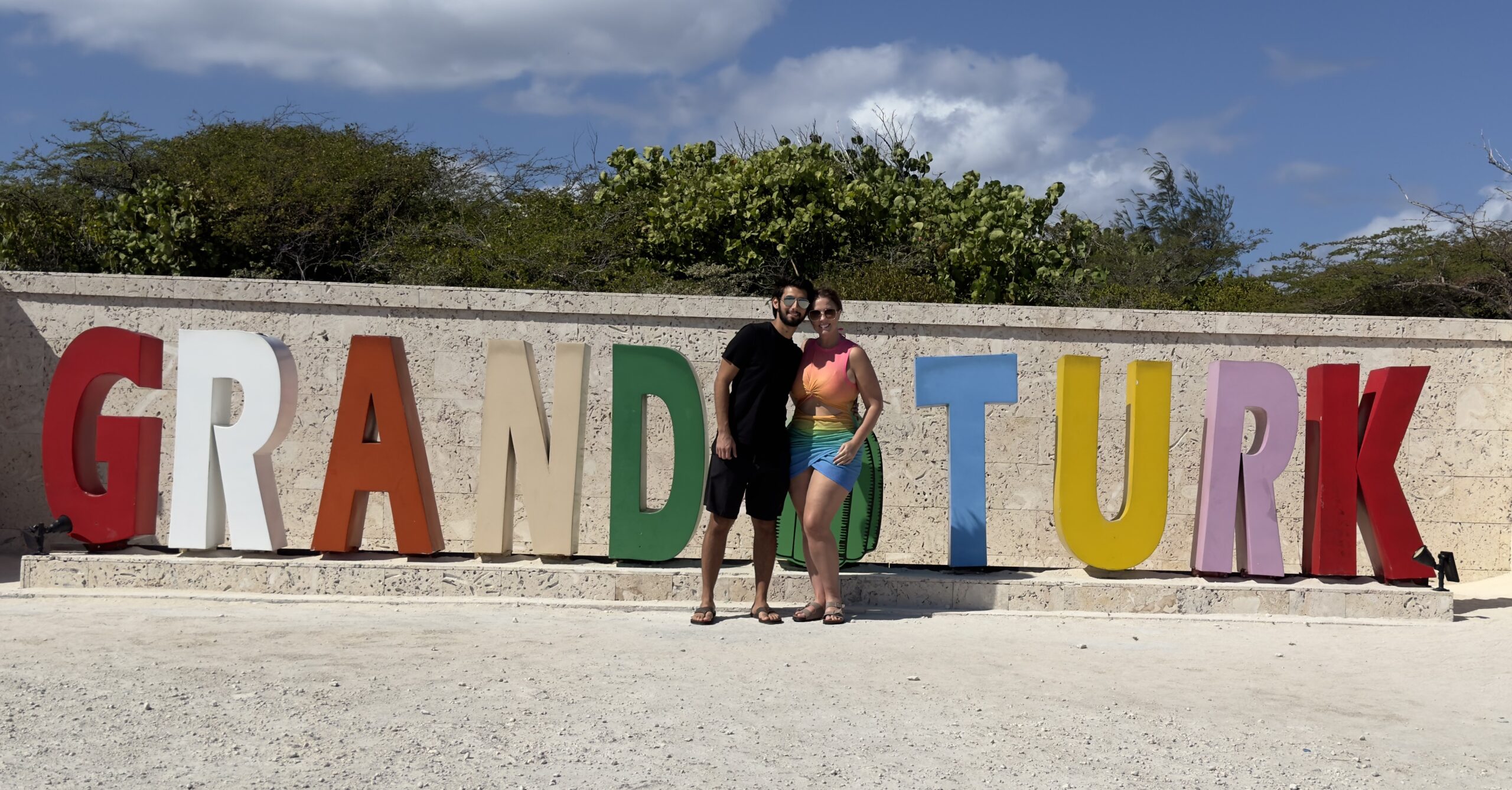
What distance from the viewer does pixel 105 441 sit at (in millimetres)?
7684

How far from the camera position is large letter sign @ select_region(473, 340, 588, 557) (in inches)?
302

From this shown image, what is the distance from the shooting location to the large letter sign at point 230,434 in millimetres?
7648

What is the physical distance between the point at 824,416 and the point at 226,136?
71.3 feet

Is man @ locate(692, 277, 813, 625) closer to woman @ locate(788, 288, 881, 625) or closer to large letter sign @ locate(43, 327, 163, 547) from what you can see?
woman @ locate(788, 288, 881, 625)

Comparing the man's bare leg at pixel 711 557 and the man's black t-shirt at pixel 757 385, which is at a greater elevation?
the man's black t-shirt at pixel 757 385

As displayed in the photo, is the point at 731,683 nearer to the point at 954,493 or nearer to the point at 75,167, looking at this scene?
the point at 954,493

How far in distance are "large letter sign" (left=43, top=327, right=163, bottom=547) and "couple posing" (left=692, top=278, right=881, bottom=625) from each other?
3898mm

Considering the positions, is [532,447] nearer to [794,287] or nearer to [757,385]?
[757,385]

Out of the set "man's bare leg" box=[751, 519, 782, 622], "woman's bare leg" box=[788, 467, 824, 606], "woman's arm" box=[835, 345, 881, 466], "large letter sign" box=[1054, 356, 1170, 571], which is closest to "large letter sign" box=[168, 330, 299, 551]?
"man's bare leg" box=[751, 519, 782, 622]

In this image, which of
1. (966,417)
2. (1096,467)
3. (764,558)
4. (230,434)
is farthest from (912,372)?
(230,434)

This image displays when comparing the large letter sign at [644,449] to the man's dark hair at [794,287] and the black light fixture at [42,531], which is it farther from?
the black light fixture at [42,531]

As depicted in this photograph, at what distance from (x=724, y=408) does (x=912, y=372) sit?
2.45 m

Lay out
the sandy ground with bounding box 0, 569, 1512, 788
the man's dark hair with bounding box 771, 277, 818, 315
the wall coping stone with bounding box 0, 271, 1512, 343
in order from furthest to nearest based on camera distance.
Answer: the wall coping stone with bounding box 0, 271, 1512, 343
the man's dark hair with bounding box 771, 277, 818, 315
the sandy ground with bounding box 0, 569, 1512, 788

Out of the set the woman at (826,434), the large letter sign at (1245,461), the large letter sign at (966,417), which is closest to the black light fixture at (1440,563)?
the large letter sign at (1245,461)
